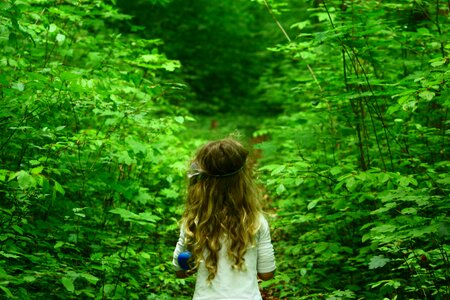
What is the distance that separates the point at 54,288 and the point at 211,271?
1.69 meters

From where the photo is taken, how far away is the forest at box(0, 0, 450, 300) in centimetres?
349

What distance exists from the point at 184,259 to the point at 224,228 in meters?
0.27

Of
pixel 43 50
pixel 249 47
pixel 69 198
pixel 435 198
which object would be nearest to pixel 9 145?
pixel 69 198

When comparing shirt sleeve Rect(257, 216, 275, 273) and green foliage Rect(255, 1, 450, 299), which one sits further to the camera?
green foliage Rect(255, 1, 450, 299)

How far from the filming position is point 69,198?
4699mm

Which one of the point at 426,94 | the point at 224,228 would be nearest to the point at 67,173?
the point at 224,228

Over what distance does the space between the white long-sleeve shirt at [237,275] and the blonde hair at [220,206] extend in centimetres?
3

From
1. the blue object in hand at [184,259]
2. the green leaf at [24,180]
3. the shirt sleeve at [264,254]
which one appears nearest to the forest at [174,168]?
the green leaf at [24,180]

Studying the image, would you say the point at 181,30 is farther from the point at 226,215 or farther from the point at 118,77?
the point at 226,215

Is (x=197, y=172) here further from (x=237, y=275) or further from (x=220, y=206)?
(x=237, y=275)

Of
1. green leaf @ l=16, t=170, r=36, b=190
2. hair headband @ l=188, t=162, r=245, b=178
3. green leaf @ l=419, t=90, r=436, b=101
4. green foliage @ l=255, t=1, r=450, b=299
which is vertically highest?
green leaf @ l=419, t=90, r=436, b=101

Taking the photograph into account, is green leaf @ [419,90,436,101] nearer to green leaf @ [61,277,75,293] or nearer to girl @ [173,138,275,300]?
girl @ [173,138,275,300]

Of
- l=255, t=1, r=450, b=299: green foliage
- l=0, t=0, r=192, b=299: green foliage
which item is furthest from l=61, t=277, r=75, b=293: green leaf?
l=255, t=1, r=450, b=299: green foliage

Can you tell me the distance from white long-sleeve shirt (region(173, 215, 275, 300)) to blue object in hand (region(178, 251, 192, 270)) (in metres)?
0.05
